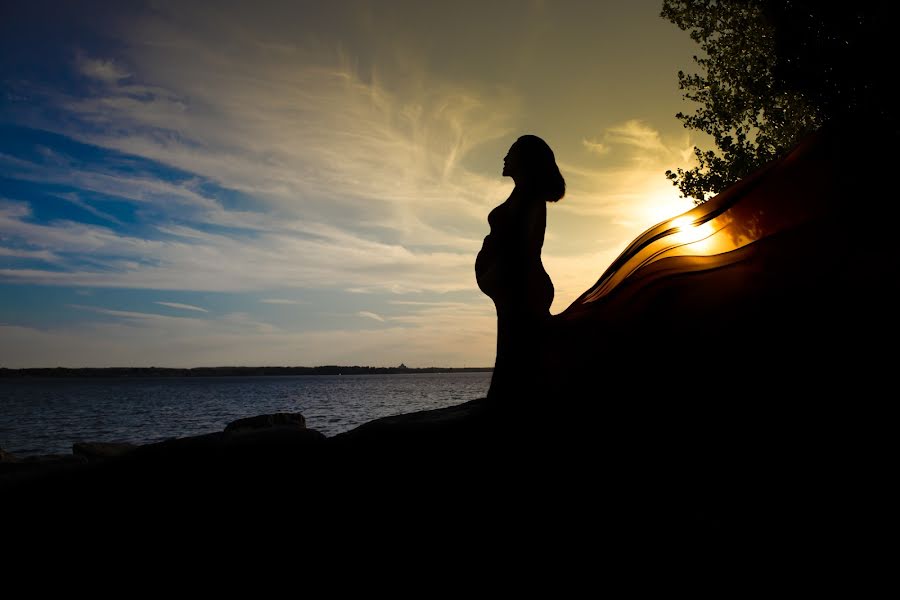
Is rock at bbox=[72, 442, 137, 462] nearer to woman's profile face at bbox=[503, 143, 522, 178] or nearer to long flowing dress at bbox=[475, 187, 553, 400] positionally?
long flowing dress at bbox=[475, 187, 553, 400]

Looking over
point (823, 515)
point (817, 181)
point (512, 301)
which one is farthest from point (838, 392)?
point (512, 301)

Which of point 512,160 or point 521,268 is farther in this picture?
point 512,160

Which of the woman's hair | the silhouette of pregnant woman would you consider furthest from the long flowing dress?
the woman's hair

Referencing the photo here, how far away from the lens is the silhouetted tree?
10953 millimetres

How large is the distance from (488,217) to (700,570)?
438 cm

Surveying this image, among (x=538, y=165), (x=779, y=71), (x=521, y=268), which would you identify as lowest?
(x=521, y=268)

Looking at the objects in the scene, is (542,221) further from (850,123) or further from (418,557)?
(418,557)

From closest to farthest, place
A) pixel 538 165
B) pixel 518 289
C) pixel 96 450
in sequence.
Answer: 1. pixel 518 289
2. pixel 538 165
3. pixel 96 450

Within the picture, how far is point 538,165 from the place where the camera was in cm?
609

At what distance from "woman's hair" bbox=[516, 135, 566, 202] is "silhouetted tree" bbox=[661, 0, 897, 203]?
27.6 feet

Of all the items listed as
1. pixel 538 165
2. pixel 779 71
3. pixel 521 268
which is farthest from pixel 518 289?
pixel 779 71

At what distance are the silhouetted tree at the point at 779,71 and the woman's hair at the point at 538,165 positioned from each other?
27.6 feet

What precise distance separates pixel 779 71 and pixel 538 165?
11911 millimetres

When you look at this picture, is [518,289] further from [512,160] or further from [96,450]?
[96,450]
